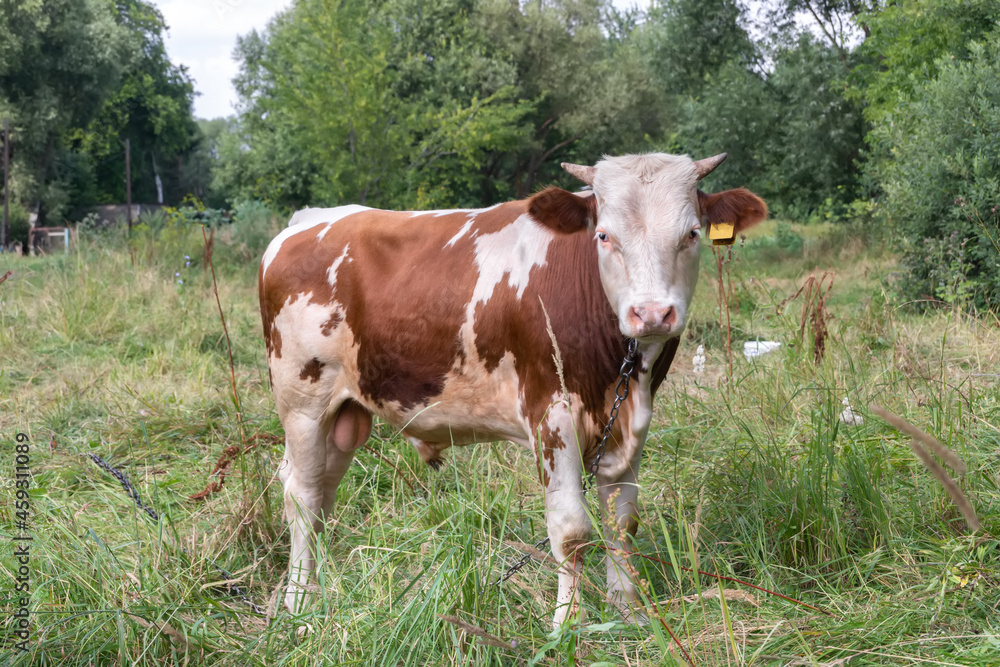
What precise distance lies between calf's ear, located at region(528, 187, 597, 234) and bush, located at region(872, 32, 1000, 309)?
5.59 meters

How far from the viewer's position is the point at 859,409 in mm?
3645

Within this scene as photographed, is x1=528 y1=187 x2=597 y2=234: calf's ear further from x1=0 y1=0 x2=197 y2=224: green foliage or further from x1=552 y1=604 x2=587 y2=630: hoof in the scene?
x1=0 y1=0 x2=197 y2=224: green foliage

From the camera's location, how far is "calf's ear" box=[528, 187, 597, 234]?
2719 mm

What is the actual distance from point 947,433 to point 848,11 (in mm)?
16814

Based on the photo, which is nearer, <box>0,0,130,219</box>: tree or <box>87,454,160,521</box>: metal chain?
<box>87,454,160,521</box>: metal chain

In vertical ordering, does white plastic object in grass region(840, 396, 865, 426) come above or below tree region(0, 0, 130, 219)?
below

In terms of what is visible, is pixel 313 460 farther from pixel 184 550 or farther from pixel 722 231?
pixel 722 231

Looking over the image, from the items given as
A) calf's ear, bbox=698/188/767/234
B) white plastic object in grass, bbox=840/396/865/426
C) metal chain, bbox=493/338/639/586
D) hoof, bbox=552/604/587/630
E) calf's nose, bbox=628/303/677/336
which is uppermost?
calf's ear, bbox=698/188/767/234

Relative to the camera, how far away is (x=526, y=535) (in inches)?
134

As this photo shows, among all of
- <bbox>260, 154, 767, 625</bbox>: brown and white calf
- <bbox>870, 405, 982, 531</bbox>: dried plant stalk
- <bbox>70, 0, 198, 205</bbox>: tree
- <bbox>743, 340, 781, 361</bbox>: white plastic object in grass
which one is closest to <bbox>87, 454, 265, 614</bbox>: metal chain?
<bbox>260, 154, 767, 625</bbox>: brown and white calf

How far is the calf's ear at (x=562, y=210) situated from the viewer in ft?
8.92

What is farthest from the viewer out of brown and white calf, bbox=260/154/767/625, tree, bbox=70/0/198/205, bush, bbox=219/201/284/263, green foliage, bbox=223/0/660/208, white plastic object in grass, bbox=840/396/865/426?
tree, bbox=70/0/198/205

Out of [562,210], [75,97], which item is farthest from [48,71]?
[562,210]

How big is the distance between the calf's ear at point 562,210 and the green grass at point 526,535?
96 centimetres
